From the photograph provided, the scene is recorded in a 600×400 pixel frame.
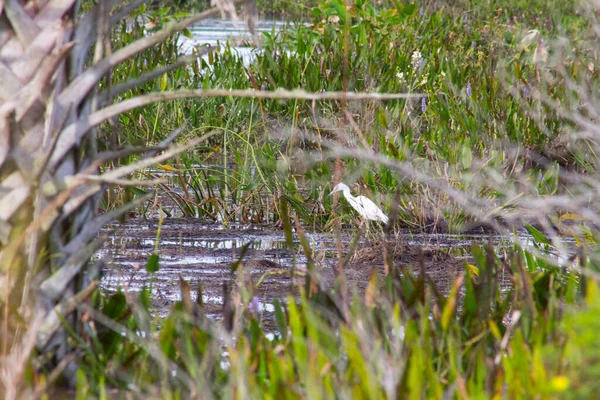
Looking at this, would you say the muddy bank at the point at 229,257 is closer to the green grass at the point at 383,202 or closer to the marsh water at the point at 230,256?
the marsh water at the point at 230,256

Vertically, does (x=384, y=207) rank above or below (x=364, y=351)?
below

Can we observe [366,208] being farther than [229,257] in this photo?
Yes

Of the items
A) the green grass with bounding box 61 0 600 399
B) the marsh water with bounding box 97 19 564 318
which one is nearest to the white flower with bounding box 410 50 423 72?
the green grass with bounding box 61 0 600 399

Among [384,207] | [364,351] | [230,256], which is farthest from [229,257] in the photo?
[364,351]

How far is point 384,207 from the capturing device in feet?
16.7

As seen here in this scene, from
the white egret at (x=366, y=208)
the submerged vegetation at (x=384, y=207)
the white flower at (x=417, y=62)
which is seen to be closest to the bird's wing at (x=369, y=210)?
the white egret at (x=366, y=208)

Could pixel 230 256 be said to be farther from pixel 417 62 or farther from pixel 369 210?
pixel 417 62

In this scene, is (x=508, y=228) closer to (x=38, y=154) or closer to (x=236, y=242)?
(x=236, y=242)

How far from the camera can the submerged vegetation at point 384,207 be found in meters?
1.96

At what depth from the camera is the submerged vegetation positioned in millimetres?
1963

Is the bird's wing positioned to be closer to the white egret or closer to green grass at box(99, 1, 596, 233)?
the white egret

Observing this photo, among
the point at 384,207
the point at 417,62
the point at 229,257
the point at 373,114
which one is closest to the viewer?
the point at 229,257

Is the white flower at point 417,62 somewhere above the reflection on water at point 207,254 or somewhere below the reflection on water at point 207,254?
below

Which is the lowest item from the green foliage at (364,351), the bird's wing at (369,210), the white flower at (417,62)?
the white flower at (417,62)
